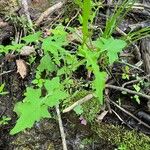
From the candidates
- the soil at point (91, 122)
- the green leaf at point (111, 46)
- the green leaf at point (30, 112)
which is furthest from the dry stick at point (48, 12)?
the green leaf at point (30, 112)

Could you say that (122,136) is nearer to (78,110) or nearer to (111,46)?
(78,110)

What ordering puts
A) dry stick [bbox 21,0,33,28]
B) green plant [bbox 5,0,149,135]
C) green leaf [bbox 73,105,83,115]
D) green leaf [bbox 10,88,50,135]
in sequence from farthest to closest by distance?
1. dry stick [bbox 21,0,33,28]
2. green leaf [bbox 73,105,83,115]
3. green plant [bbox 5,0,149,135]
4. green leaf [bbox 10,88,50,135]

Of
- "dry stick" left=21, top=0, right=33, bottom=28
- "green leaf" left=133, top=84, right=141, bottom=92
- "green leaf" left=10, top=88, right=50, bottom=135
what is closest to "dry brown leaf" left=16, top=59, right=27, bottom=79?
"dry stick" left=21, top=0, right=33, bottom=28

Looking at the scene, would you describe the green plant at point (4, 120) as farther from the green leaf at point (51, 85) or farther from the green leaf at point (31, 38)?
the green leaf at point (31, 38)

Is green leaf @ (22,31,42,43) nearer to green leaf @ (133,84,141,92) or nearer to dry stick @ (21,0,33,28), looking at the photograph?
dry stick @ (21,0,33,28)

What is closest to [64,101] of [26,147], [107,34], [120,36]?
[26,147]

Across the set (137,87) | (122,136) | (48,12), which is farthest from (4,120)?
(48,12)
